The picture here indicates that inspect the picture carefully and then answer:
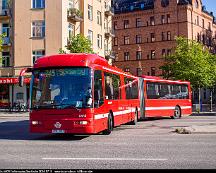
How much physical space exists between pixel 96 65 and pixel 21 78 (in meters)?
2.75

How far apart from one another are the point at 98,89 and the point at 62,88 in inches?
54.4

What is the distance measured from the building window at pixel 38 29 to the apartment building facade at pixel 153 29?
114 feet

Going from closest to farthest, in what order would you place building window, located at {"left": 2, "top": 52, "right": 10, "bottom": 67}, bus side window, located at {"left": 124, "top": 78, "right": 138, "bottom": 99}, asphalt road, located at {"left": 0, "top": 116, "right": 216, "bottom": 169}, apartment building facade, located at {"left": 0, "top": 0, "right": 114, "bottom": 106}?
1. asphalt road, located at {"left": 0, "top": 116, "right": 216, "bottom": 169}
2. bus side window, located at {"left": 124, "top": 78, "right": 138, "bottom": 99}
3. apartment building facade, located at {"left": 0, "top": 0, "right": 114, "bottom": 106}
4. building window, located at {"left": 2, "top": 52, "right": 10, "bottom": 67}

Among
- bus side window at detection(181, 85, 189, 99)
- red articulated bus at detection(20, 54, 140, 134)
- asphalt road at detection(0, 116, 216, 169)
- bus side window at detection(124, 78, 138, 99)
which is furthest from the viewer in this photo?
bus side window at detection(181, 85, 189, 99)

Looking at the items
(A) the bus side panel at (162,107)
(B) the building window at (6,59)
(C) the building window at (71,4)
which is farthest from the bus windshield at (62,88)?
(C) the building window at (71,4)

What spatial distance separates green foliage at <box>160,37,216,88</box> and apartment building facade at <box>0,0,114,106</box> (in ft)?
38.6

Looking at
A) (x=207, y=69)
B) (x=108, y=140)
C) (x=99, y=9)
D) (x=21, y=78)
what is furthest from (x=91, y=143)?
(x=99, y=9)

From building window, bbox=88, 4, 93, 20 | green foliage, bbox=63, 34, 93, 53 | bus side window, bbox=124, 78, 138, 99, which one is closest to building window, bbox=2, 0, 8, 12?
green foliage, bbox=63, 34, 93, 53

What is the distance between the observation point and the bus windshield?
1441cm

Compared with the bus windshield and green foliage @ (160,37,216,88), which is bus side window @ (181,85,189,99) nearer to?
green foliage @ (160,37,216,88)

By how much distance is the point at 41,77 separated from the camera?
14.9 metres

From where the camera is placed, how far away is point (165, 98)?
27656 millimetres

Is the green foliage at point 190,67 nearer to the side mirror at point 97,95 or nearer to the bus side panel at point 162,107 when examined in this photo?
the bus side panel at point 162,107

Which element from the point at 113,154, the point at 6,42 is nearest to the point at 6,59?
the point at 6,42
